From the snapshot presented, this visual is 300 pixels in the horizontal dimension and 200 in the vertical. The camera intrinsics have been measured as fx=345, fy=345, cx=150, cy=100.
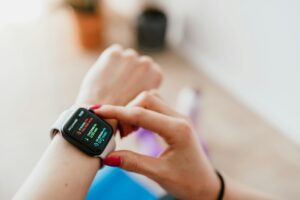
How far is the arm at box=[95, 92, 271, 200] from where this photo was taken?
66 cm

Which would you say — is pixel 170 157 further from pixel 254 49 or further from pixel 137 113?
pixel 254 49

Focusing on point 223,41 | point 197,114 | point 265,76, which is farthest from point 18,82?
point 265,76

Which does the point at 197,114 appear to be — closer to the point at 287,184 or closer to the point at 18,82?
the point at 287,184

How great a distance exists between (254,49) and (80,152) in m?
1.15

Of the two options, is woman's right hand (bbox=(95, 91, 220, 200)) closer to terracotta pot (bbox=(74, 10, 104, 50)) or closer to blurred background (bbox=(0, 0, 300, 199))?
blurred background (bbox=(0, 0, 300, 199))

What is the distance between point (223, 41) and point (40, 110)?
966 millimetres

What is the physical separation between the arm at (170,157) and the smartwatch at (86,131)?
2 centimetres

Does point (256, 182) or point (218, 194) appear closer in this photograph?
point (218, 194)

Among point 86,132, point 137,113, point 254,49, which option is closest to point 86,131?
point 86,132

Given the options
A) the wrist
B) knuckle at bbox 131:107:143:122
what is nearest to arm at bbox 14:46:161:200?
knuckle at bbox 131:107:143:122

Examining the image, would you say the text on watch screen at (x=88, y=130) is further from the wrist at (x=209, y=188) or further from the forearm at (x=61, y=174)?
the wrist at (x=209, y=188)

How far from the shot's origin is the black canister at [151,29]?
1.93m

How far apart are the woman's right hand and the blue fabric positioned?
0.35 feet

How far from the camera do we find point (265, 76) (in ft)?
5.23
